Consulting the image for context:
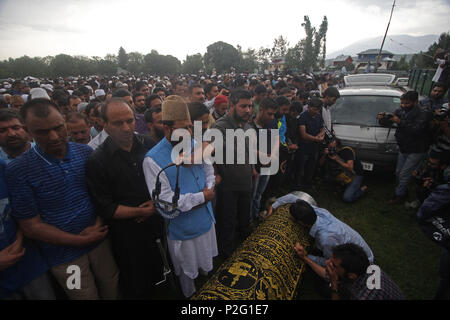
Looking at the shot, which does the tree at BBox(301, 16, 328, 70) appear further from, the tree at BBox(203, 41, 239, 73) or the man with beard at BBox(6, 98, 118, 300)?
the man with beard at BBox(6, 98, 118, 300)

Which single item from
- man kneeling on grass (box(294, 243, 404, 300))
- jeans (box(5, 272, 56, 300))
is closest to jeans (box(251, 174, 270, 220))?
man kneeling on grass (box(294, 243, 404, 300))

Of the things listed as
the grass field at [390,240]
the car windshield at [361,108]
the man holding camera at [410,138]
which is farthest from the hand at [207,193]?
the car windshield at [361,108]

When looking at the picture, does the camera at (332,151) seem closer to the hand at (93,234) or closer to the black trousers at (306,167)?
the black trousers at (306,167)

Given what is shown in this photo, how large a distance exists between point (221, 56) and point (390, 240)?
58059 mm

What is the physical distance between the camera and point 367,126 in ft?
16.2

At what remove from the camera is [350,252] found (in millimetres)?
2016

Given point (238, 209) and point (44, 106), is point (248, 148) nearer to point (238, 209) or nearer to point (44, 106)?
point (238, 209)

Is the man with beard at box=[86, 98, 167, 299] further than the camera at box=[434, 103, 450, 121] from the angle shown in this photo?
No

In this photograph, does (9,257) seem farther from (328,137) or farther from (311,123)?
(328,137)

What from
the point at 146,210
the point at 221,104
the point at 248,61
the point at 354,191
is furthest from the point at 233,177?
the point at 248,61

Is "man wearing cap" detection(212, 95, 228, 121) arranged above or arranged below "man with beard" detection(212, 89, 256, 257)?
above

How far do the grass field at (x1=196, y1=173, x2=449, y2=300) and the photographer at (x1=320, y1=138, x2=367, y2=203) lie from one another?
206mm

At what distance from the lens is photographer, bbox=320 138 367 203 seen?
439 centimetres
